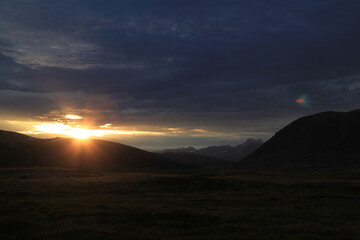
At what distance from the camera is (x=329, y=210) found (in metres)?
35.1

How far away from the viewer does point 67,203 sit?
36.5m

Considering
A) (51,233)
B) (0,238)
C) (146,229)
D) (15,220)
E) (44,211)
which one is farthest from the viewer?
(44,211)

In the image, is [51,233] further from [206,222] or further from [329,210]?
[329,210]

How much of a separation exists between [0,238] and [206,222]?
15.1 metres

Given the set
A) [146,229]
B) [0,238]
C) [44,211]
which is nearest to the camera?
[0,238]

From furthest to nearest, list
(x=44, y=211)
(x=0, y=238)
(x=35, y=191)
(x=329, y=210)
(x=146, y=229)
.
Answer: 1. (x=35, y=191)
2. (x=329, y=210)
3. (x=44, y=211)
4. (x=146, y=229)
5. (x=0, y=238)

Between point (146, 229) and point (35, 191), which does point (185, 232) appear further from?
point (35, 191)

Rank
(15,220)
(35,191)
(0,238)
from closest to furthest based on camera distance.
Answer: (0,238), (15,220), (35,191)

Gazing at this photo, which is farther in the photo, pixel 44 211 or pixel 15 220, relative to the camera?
pixel 44 211

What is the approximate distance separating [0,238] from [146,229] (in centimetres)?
957

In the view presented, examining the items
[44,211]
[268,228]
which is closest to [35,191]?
[44,211]

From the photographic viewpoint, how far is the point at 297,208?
1427 inches

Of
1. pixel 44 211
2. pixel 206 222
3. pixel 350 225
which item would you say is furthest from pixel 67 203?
pixel 350 225

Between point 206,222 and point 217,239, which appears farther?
point 206,222
